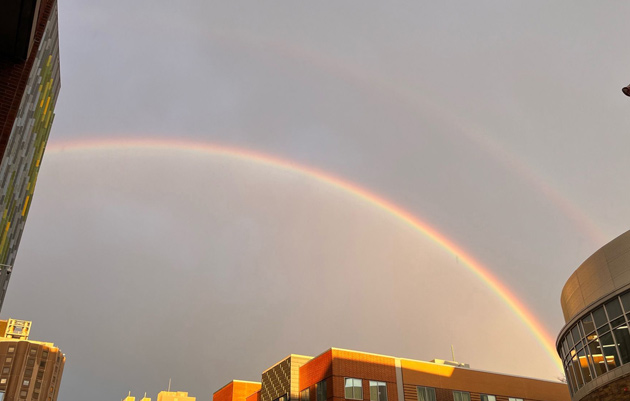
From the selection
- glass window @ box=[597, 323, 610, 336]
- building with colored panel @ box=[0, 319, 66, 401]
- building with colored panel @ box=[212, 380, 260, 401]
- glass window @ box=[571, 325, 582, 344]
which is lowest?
glass window @ box=[597, 323, 610, 336]

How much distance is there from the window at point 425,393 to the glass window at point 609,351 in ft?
77.1

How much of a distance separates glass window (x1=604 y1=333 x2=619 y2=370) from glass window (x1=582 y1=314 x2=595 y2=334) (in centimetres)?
119

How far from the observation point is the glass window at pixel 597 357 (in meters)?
33.0

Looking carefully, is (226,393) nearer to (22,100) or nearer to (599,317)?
(599,317)

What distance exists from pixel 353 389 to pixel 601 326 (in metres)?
23.7

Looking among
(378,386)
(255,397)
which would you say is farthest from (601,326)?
(255,397)

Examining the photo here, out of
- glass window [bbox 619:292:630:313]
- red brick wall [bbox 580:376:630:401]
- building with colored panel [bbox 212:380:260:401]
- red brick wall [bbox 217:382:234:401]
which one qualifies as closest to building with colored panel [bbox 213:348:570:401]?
building with colored panel [bbox 212:380:260:401]

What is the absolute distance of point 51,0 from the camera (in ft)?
65.4

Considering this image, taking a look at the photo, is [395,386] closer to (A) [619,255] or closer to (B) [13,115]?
(A) [619,255]

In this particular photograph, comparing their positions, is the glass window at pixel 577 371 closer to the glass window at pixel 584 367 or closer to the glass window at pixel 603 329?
the glass window at pixel 584 367

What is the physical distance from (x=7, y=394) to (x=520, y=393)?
544 ft

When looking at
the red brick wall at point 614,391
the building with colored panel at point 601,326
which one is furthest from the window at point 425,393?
the red brick wall at point 614,391

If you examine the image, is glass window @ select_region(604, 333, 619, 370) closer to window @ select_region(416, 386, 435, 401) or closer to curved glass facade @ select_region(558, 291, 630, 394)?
curved glass facade @ select_region(558, 291, 630, 394)

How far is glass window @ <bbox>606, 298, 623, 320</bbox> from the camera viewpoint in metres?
31.8
